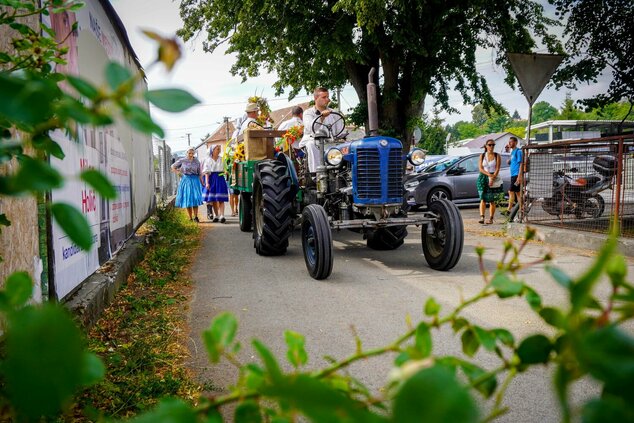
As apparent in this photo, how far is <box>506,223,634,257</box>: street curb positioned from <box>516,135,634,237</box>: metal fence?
23cm

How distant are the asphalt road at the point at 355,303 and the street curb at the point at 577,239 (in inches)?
7.8

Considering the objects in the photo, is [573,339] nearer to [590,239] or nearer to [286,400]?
[286,400]

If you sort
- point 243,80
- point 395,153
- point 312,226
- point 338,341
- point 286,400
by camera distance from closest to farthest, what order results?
point 286,400 < point 338,341 < point 312,226 < point 395,153 < point 243,80

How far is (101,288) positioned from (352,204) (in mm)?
3093

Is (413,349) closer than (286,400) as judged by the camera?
No

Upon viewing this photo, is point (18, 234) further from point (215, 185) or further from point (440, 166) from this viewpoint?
point (440, 166)

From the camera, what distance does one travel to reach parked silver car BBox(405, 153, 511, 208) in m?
13.9

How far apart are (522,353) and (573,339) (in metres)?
0.23

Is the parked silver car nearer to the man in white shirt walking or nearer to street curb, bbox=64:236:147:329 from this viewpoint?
the man in white shirt walking

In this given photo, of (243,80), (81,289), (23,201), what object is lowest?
(81,289)

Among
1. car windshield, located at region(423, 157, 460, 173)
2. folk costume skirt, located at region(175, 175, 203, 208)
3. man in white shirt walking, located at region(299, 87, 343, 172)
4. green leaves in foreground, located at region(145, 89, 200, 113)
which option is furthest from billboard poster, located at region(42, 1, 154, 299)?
car windshield, located at region(423, 157, 460, 173)

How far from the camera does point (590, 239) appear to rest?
7.05 meters

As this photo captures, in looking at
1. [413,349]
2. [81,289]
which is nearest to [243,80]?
[81,289]

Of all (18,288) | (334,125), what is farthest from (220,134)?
(18,288)
